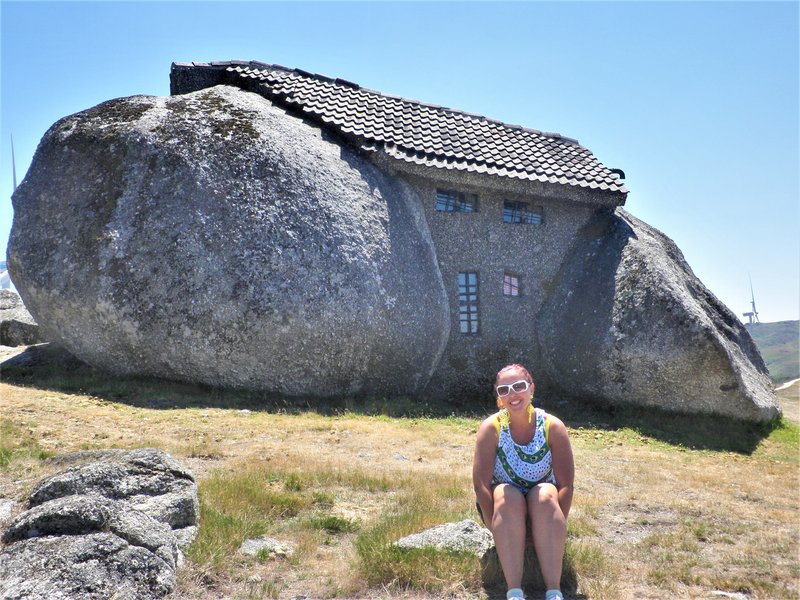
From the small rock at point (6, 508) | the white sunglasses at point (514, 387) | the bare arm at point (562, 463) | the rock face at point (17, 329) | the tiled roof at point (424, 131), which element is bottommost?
the small rock at point (6, 508)

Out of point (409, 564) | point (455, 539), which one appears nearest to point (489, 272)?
point (455, 539)

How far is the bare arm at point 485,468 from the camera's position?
6.53 m

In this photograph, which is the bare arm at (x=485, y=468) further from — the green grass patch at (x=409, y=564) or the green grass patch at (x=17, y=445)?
the green grass patch at (x=17, y=445)

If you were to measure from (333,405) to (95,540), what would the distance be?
412 inches

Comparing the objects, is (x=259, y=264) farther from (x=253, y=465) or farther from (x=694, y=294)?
(x=694, y=294)

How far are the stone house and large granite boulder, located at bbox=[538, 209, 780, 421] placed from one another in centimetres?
77

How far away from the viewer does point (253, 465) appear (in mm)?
10469

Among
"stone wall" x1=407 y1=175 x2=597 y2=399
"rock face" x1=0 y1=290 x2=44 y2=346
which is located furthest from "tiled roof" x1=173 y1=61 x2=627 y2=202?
"rock face" x1=0 y1=290 x2=44 y2=346

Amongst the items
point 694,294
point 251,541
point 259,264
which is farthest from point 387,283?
point 251,541

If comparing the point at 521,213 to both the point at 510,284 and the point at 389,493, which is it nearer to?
→ the point at 510,284

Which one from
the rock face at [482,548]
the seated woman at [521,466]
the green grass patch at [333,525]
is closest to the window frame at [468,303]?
the green grass patch at [333,525]

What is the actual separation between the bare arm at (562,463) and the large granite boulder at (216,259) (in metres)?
10.4

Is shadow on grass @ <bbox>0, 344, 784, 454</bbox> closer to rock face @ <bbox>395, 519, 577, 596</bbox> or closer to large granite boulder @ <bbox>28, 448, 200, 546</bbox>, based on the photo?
large granite boulder @ <bbox>28, 448, 200, 546</bbox>

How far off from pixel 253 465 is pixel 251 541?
3.05 metres
